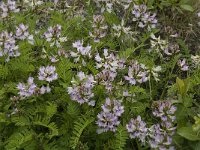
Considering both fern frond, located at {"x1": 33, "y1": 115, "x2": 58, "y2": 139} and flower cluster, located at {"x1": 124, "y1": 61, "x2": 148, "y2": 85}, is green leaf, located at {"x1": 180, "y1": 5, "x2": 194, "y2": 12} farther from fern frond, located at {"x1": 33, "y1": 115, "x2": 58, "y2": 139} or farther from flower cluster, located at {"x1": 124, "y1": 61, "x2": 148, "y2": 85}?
fern frond, located at {"x1": 33, "y1": 115, "x2": 58, "y2": 139}

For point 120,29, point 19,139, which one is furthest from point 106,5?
point 19,139

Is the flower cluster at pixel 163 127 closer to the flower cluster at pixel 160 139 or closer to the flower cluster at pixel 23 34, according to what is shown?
the flower cluster at pixel 160 139

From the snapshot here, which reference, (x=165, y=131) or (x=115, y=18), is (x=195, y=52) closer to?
(x=115, y=18)

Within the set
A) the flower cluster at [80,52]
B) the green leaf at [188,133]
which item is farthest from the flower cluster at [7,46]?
the green leaf at [188,133]

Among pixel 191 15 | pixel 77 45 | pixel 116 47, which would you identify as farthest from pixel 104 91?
pixel 191 15

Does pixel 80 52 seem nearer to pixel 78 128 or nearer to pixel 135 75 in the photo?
pixel 135 75

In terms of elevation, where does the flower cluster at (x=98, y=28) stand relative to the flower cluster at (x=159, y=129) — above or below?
above
